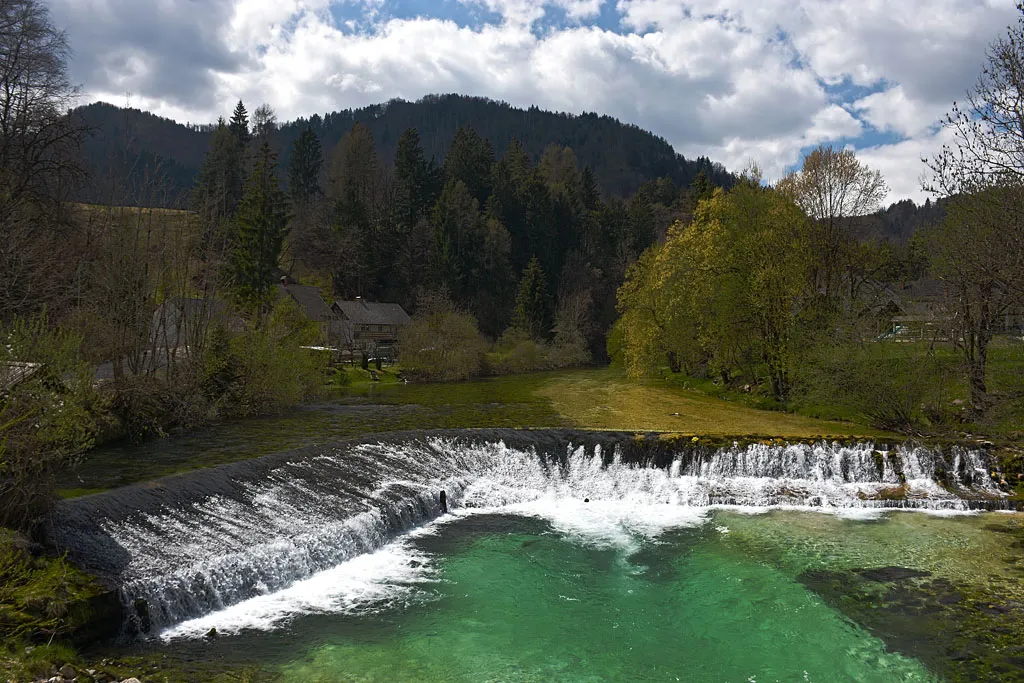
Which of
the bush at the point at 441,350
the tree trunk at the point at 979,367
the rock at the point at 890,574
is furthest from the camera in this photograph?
the bush at the point at 441,350

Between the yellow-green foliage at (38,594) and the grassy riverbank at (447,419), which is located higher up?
the grassy riverbank at (447,419)

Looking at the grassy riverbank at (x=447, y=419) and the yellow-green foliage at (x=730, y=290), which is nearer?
the grassy riverbank at (x=447, y=419)

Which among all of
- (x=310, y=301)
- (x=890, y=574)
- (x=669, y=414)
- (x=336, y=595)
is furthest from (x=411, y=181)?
(x=890, y=574)

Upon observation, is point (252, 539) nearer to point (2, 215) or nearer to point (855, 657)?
point (855, 657)

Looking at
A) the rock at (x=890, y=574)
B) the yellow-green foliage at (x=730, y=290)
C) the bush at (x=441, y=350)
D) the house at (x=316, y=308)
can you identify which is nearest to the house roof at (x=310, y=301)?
the house at (x=316, y=308)

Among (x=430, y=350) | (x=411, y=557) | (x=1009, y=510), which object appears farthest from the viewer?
(x=430, y=350)

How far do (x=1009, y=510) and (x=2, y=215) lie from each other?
30.9 meters

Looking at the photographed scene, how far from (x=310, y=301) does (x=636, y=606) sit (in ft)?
192

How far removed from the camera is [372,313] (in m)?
69.6

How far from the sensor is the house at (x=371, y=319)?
2630 inches

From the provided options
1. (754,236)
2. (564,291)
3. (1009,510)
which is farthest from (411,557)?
(564,291)

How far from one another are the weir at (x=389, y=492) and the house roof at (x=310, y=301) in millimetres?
44832

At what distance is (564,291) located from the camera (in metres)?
81.5

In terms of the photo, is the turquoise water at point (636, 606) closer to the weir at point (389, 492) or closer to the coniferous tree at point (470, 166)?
the weir at point (389, 492)
